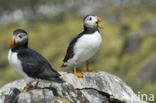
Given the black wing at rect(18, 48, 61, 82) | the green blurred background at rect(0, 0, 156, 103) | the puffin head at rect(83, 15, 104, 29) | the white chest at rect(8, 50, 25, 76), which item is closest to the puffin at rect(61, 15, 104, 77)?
the puffin head at rect(83, 15, 104, 29)

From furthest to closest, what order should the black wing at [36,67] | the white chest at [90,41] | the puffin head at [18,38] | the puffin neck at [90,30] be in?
the puffin neck at [90,30]
the white chest at [90,41]
the puffin head at [18,38]
the black wing at [36,67]

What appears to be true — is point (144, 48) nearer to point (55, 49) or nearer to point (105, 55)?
point (105, 55)

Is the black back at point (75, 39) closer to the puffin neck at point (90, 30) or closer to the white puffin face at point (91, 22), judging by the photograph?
the puffin neck at point (90, 30)

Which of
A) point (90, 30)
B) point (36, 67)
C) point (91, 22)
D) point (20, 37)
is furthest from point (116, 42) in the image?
point (36, 67)

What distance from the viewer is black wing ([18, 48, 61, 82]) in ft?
34.5

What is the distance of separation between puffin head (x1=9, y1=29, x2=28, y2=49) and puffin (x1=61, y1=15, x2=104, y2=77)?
2510 mm

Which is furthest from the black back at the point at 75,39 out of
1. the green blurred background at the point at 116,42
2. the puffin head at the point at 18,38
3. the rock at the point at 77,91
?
the green blurred background at the point at 116,42

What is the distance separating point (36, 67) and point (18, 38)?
1.10m

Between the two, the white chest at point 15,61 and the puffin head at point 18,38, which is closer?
the white chest at point 15,61

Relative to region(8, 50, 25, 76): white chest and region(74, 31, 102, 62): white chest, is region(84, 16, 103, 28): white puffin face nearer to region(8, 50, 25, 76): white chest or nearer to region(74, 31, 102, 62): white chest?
region(74, 31, 102, 62): white chest

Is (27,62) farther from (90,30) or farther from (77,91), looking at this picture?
(90,30)

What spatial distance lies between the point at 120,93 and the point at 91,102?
63.9 inches

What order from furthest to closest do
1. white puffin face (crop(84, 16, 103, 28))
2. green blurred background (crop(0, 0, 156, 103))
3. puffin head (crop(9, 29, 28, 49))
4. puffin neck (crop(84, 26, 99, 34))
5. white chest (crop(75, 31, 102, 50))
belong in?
green blurred background (crop(0, 0, 156, 103)) → white puffin face (crop(84, 16, 103, 28)) → puffin neck (crop(84, 26, 99, 34)) → white chest (crop(75, 31, 102, 50)) → puffin head (crop(9, 29, 28, 49))

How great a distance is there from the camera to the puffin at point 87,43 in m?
12.4
